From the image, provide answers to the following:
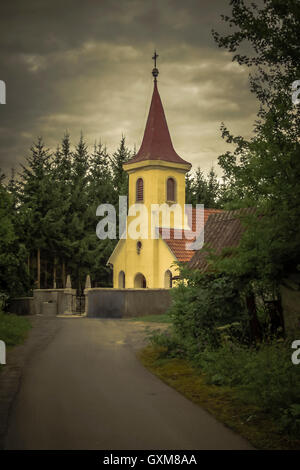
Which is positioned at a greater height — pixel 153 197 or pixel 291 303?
pixel 153 197

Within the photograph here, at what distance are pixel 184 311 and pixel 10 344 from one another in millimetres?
6224

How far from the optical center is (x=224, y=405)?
8.52 metres

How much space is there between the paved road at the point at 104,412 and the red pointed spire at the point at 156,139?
92.3ft

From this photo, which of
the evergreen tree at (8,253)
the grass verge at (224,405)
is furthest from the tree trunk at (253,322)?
the evergreen tree at (8,253)

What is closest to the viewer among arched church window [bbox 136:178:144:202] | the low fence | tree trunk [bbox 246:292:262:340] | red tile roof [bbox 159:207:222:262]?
tree trunk [bbox 246:292:262:340]

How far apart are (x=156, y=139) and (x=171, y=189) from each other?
4.01 m

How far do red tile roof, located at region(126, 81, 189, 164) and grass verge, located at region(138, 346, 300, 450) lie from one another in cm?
2815

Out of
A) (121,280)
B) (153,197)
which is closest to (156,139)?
(153,197)

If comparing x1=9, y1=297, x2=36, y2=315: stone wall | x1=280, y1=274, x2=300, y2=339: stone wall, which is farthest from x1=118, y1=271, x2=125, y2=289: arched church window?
x1=280, y1=274, x2=300, y2=339: stone wall

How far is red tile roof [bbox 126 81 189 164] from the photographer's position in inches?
1574

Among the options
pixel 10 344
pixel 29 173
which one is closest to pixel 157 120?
pixel 29 173

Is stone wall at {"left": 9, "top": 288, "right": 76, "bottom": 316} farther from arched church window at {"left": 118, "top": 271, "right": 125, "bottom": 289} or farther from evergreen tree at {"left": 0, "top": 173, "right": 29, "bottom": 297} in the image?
arched church window at {"left": 118, "top": 271, "right": 125, "bottom": 289}

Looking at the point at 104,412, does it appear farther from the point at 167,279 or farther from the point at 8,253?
the point at 167,279
